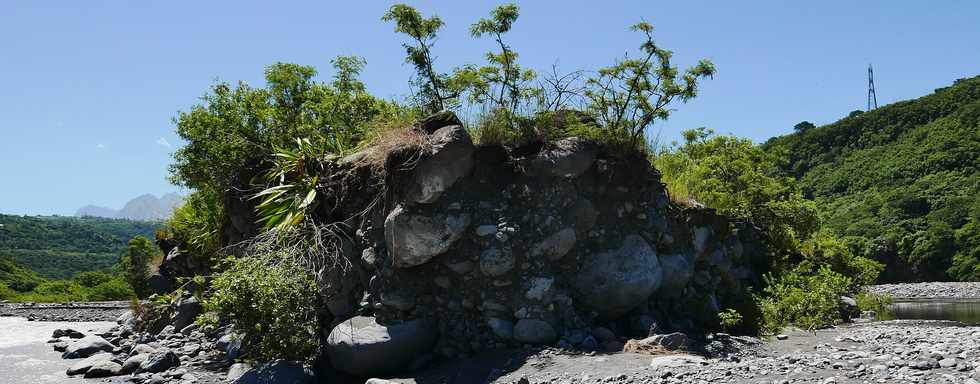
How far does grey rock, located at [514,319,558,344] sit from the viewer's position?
9.73m

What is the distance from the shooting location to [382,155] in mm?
10898

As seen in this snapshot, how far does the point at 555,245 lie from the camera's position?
10266 mm

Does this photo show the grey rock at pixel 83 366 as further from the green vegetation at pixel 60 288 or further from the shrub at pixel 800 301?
the green vegetation at pixel 60 288

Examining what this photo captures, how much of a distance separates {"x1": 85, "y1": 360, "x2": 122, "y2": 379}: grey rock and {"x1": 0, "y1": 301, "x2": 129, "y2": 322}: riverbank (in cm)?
1760

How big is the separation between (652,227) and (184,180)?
1095cm

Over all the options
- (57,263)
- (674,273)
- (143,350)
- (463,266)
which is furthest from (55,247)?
(674,273)

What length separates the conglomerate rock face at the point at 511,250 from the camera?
10070 mm

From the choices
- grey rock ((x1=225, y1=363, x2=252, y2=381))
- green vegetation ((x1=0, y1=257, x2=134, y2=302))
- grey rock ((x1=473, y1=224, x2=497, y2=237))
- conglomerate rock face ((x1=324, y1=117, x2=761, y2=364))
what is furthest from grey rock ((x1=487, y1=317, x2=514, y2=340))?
green vegetation ((x1=0, y1=257, x2=134, y2=302))

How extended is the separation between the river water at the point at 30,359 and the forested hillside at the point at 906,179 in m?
37.9

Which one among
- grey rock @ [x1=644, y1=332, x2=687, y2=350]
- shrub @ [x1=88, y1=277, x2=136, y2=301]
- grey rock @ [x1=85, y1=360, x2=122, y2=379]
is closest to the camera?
grey rock @ [x1=644, y1=332, x2=687, y2=350]

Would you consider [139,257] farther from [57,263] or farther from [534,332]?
[57,263]

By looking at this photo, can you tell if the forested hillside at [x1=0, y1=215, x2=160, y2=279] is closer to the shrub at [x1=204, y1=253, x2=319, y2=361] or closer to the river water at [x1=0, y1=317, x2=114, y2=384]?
the river water at [x1=0, y1=317, x2=114, y2=384]

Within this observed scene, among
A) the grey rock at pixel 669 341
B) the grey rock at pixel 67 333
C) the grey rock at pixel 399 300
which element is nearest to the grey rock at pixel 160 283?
the grey rock at pixel 67 333

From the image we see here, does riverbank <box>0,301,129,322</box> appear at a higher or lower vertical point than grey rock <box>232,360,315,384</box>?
higher
